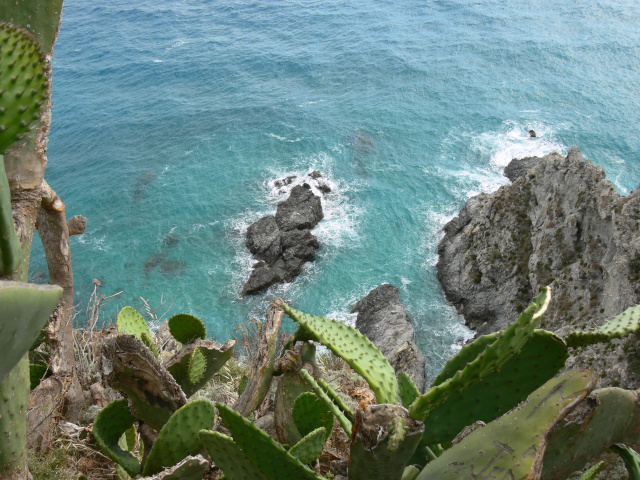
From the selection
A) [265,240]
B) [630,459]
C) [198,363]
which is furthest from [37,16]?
[265,240]

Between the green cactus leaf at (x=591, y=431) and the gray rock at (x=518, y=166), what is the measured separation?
28.3 metres

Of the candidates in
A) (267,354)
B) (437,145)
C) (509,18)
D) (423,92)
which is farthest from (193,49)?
(267,354)

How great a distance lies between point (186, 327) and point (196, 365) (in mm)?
554

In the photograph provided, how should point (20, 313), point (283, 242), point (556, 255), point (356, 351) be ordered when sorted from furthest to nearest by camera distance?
point (283, 242)
point (556, 255)
point (356, 351)
point (20, 313)

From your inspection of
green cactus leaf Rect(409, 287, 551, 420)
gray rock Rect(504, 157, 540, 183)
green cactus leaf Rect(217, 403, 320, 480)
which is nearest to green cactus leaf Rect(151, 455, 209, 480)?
green cactus leaf Rect(217, 403, 320, 480)

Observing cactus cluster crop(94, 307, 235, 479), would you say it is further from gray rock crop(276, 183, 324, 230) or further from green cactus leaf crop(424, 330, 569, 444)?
gray rock crop(276, 183, 324, 230)

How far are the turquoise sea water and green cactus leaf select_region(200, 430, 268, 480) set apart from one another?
671 inches

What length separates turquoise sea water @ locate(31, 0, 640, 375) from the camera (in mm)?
24156

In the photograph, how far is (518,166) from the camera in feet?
94.8

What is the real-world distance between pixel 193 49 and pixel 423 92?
73.4 ft

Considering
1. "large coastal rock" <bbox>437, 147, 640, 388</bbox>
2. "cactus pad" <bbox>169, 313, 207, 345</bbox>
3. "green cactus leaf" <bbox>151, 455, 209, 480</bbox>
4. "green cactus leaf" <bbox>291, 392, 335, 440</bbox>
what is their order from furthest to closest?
"large coastal rock" <bbox>437, 147, 640, 388</bbox> → "cactus pad" <bbox>169, 313, 207, 345</bbox> → "green cactus leaf" <bbox>291, 392, 335, 440</bbox> → "green cactus leaf" <bbox>151, 455, 209, 480</bbox>

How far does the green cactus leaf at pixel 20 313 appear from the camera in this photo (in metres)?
1.18

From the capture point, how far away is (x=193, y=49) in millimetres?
46938

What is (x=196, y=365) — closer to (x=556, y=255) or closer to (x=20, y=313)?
(x=20, y=313)
